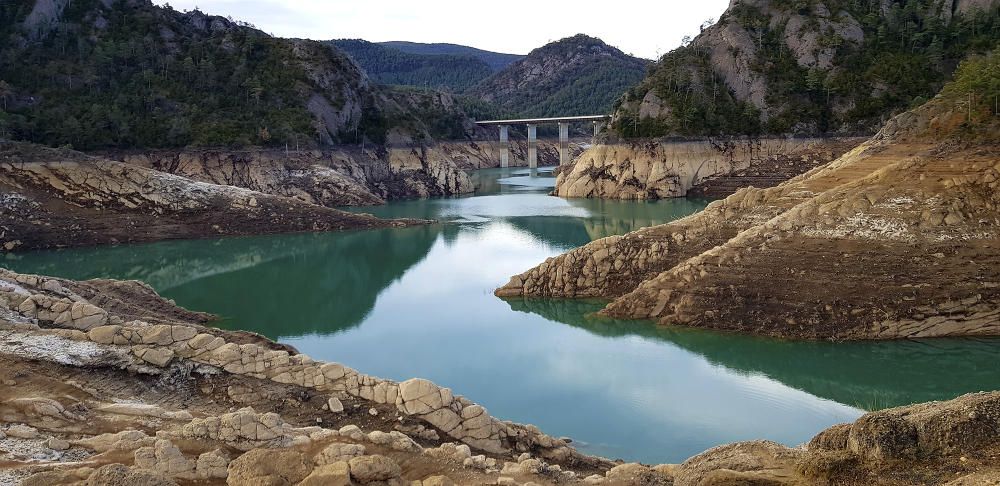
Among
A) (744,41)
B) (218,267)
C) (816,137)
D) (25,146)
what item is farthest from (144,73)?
(816,137)

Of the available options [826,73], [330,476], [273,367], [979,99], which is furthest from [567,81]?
[330,476]

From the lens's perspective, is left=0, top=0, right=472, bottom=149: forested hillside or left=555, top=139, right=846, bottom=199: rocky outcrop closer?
left=0, top=0, right=472, bottom=149: forested hillside

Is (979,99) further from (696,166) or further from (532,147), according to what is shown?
(532,147)

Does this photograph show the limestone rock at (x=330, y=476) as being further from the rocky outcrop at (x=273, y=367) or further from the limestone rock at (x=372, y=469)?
the rocky outcrop at (x=273, y=367)

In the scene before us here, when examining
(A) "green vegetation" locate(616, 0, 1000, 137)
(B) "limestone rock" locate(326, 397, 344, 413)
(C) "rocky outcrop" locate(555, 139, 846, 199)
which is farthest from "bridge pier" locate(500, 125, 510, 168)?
(B) "limestone rock" locate(326, 397, 344, 413)

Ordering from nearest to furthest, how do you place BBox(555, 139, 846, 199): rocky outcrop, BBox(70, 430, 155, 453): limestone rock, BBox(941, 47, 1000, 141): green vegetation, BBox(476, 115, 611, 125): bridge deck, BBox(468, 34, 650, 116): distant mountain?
BBox(70, 430, 155, 453): limestone rock, BBox(941, 47, 1000, 141): green vegetation, BBox(555, 139, 846, 199): rocky outcrop, BBox(476, 115, 611, 125): bridge deck, BBox(468, 34, 650, 116): distant mountain

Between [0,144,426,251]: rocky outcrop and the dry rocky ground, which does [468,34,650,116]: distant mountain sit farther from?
the dry rocky ground

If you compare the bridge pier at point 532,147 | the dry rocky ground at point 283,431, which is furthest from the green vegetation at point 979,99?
the bridge pier at point 532,147
